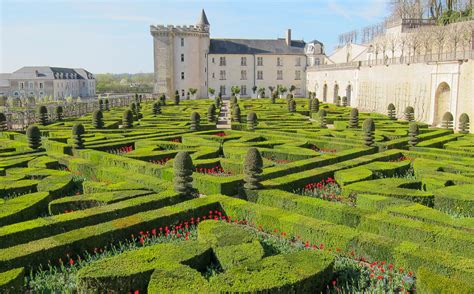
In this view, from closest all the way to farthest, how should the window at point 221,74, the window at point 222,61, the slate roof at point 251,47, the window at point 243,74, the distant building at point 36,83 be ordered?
the window at point 222,61 < the window at point 221,74 < the slate roof at point 251,47 < the window at point 243,74 < the distant building at point 36,83

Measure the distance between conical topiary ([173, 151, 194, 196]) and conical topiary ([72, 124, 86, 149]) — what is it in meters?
7.28

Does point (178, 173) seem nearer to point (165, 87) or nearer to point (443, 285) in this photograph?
point (443, 285)

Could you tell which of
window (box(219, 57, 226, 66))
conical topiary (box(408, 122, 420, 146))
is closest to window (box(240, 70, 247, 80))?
window (box(219, 57, 226, 66))

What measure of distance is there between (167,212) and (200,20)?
191 ft

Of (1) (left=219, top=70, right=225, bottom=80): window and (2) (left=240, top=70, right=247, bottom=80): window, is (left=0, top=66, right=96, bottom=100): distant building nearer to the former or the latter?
(1) (left=219, top=70, right=225, bottom=80): window

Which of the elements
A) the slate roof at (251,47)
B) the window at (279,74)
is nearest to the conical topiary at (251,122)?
the slate roof at (251,47)

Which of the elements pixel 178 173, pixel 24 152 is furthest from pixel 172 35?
pixel 178 173

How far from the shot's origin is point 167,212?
912 centimetres

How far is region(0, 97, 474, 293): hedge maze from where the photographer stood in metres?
6.49

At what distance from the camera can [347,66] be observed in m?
48.0

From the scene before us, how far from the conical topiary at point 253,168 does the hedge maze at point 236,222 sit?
0.09 feet

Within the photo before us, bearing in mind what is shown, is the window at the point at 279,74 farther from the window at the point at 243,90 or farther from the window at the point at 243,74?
the window at the point at 243,90

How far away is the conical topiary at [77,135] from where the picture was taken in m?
16.0

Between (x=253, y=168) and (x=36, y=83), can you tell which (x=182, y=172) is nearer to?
(x=253, y=168)
